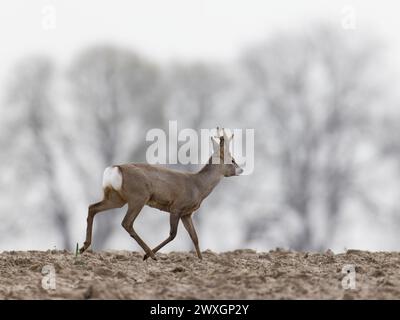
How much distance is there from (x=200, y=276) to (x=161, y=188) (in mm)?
4222

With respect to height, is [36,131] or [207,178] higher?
[36,131]

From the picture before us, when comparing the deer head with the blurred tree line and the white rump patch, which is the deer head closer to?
the white rump patch

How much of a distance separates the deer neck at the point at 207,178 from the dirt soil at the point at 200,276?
3.47 ft

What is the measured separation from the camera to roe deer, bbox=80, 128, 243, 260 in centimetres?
1588

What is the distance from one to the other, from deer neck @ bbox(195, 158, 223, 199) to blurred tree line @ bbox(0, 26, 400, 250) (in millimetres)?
17283

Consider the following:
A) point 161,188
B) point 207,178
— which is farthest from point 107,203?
point 207,178

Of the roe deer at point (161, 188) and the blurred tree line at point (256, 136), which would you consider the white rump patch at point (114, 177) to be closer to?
the roe deer at point (161, 188)

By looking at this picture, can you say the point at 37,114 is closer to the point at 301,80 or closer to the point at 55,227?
the point at 55,227

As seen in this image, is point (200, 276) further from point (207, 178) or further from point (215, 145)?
point (215, 145)

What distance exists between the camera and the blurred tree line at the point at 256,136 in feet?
Result: 116

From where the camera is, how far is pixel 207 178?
17438 mm

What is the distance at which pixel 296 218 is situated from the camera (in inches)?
1409
